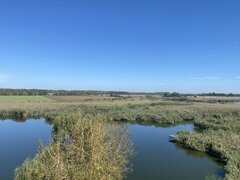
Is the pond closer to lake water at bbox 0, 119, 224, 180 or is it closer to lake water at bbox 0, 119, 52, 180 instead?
lake water at bbox 0, 119, 224, 180

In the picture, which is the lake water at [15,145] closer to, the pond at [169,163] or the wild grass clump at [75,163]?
the wild grass clump at [75,163]

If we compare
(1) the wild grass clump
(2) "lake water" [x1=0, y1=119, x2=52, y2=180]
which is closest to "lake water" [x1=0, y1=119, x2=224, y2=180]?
(2) "lake water" [x1=0, y1=119, x2=52, y2=180]

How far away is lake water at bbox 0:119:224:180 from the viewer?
85.7 ft

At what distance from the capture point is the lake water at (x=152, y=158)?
26.1m

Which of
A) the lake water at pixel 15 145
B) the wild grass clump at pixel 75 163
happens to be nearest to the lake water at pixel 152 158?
the lake water at pixel 15 145

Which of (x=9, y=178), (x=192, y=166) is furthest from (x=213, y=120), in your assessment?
(x=9, y=178)

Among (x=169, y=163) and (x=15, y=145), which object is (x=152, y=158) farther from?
(x=15, y=145)

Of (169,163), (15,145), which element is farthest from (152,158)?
(15,145)

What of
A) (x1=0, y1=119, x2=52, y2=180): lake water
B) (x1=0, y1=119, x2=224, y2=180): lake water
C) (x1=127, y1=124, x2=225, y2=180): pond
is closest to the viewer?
(x1=127, y1=124, x2=225, y2=180): pond

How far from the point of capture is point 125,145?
22.6m

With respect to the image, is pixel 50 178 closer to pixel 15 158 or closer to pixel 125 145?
pixel 125 145

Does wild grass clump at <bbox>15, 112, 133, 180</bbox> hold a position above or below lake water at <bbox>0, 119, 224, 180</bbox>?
above

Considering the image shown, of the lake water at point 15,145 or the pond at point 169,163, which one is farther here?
the lake water at point 15,145

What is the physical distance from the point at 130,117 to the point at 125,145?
4391 cm
